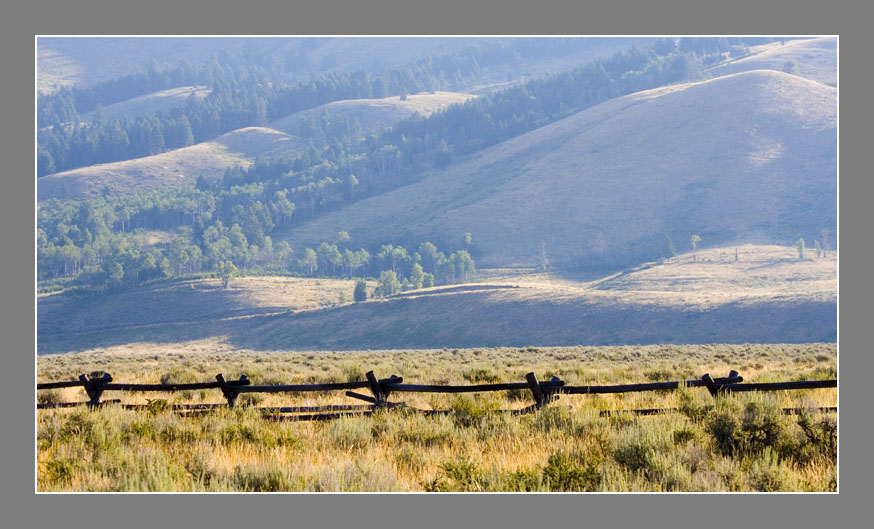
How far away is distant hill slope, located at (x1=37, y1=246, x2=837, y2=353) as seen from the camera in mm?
75000

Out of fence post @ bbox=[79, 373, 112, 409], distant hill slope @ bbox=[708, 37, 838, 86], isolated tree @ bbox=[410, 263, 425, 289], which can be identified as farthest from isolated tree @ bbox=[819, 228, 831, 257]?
fence post @ bbox=[79, 373, 112, 409]

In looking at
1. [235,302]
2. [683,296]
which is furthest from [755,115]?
[235,302]

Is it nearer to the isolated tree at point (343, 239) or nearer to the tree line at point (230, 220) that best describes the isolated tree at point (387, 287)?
the tree line at point (230, 220)

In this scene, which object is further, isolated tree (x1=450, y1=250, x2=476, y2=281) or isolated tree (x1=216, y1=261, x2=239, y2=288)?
isolated tree (x1=450, y1=250, x2=476, y2=281)

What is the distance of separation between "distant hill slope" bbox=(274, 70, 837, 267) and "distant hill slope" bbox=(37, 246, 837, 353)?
508 inches

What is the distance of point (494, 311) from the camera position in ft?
288

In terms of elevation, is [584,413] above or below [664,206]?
below

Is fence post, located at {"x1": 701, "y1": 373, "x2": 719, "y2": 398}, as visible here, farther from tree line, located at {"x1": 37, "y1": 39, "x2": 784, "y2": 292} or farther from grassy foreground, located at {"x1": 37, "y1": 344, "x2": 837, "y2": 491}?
tree line, located at {"x1": 37, "y1": 39, "x2": 784, "y2": 292}

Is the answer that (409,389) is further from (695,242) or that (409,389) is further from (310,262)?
(310,262)

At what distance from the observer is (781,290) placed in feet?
290

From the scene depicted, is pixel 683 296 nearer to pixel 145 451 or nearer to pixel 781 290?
pixel 781 290

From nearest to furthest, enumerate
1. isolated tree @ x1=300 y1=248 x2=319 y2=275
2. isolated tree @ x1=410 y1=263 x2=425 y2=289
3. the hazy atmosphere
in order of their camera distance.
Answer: the hazy atmosphere, isolated tree @ x1=410 y1=263 x2=425 y2=289, isolated tree @ x1=300 y1=248 x2=319 y2=275

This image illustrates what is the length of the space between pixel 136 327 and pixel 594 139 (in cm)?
9449

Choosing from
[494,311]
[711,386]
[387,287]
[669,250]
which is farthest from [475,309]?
[711,386]
